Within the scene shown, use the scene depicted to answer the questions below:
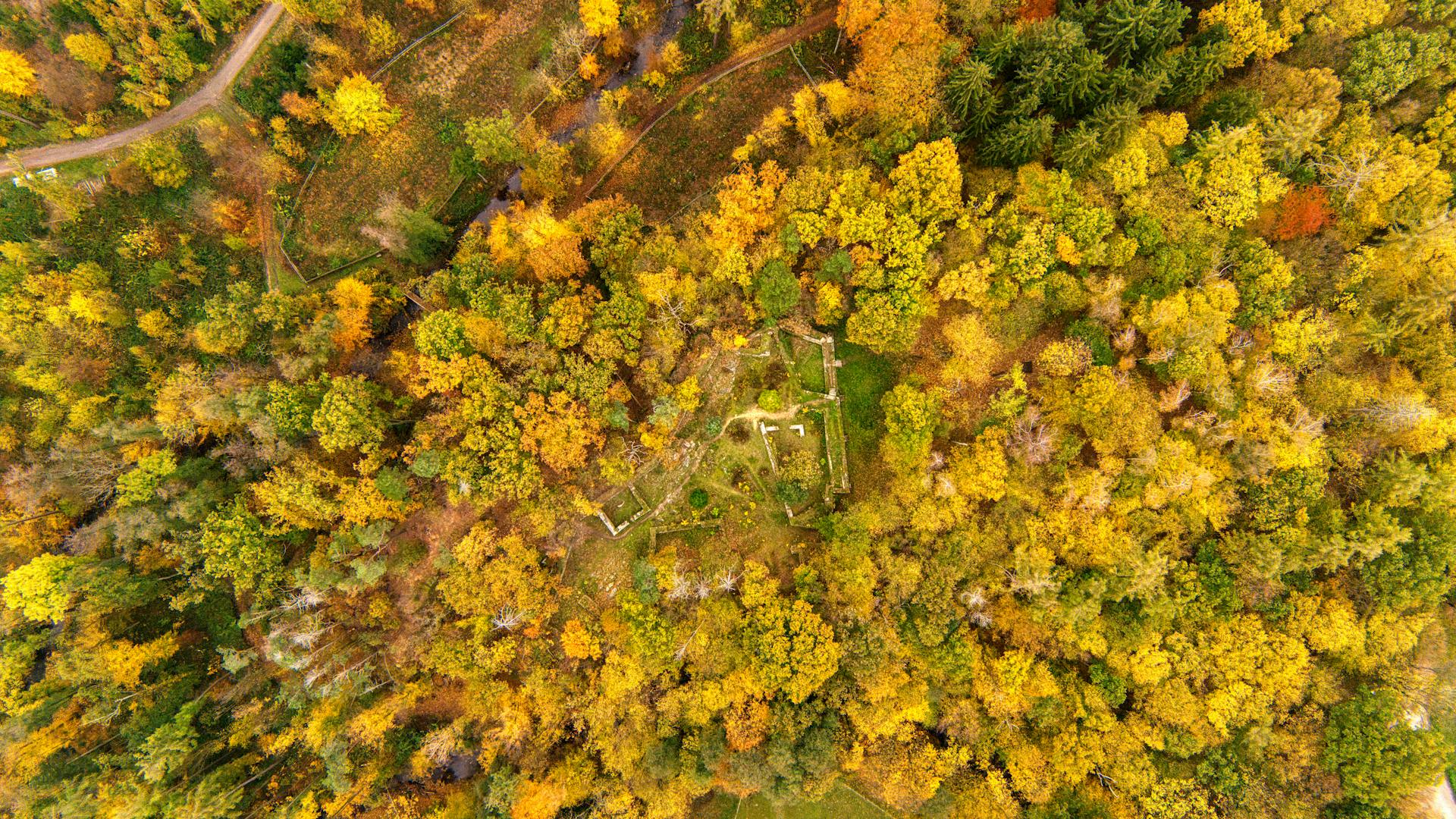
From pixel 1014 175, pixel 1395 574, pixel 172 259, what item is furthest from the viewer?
pixel 172 259

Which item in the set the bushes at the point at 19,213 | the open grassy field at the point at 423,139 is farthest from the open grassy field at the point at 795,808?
the bushes at the point at 19,213

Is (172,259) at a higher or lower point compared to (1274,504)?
higher

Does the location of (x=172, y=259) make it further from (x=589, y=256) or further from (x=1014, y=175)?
(x=1014, y=175)

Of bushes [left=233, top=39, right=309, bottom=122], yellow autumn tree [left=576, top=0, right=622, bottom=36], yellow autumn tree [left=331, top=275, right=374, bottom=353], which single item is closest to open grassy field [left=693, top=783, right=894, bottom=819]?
yellow autumn tree [left=331, top=275, right=374, bottom=353]

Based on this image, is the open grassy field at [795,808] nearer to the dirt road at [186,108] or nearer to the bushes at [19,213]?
the dirt road at [186,108]

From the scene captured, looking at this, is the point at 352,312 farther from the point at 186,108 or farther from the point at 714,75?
the point at 714,75

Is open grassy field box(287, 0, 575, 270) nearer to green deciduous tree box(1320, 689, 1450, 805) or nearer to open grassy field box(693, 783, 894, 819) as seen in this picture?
open grassy field box(693, 783, 894, 819)

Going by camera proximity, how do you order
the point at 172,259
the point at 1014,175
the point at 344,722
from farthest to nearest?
the point at 172,259 < the point at 344,722 < the point at 1014,175

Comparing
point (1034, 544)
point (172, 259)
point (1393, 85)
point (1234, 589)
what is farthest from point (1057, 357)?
point (172, 259)
